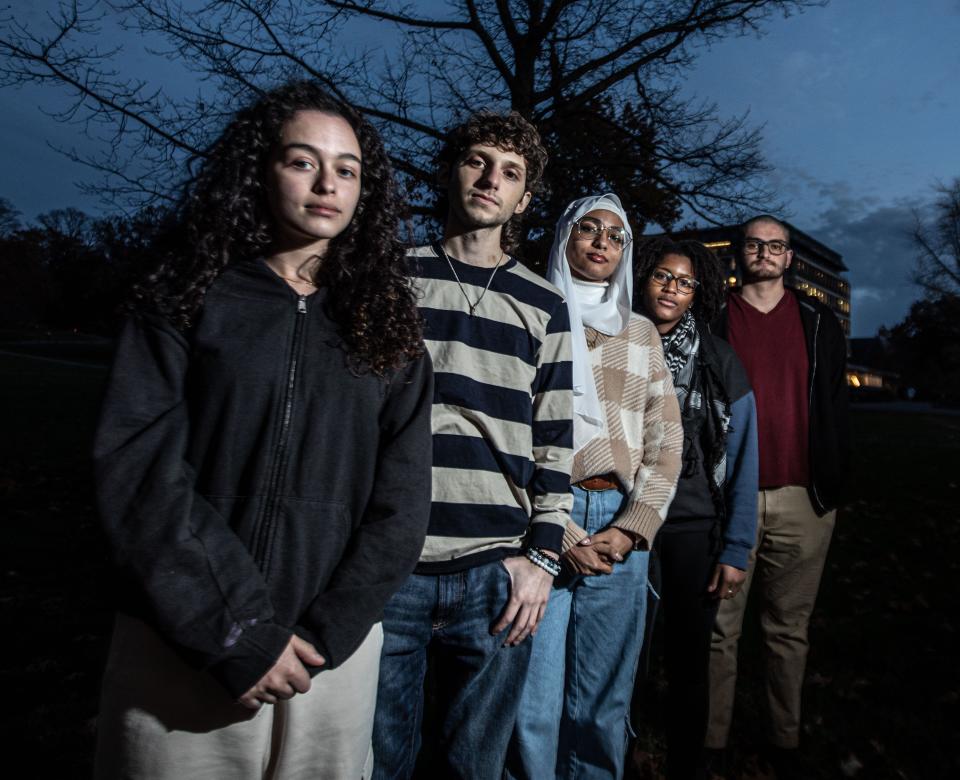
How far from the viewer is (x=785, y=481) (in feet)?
10.8

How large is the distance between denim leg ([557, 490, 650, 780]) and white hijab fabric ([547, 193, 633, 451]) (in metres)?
0.32

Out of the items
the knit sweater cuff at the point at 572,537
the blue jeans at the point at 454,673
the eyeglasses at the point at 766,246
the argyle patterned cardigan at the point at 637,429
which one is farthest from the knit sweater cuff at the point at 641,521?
the eyeglasses at the point at 766,246

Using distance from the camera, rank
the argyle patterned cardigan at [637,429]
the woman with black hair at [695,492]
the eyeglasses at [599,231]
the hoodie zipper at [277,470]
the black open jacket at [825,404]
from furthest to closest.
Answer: the black open jacket at [825,404]
the woman with black hair at [695,492]
the eyeglasses at [599,231]
the argyle patterned cardigan at [637,429]
the hoodie zipper at [277,470]

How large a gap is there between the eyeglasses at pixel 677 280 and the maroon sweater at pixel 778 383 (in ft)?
1.87

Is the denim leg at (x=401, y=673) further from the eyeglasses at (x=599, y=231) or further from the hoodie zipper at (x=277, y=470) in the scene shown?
the eyeglasses at (x=599, y=231)

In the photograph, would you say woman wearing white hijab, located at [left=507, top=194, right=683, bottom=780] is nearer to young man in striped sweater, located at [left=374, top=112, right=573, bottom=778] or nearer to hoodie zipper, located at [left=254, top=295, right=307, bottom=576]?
young man in striped sweater, located at [left=374, top=112, right=573, bottom=778]

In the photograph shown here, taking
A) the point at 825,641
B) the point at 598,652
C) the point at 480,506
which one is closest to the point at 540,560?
the point at 480,506

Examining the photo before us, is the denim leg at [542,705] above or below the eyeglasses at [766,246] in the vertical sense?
below

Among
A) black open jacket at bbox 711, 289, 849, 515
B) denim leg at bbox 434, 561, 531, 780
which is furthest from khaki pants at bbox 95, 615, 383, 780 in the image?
black open jacket at bbox 711, 289, 849, 515

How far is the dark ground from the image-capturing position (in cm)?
333

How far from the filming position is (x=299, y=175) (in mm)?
1689

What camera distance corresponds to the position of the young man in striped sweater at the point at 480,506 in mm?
1897

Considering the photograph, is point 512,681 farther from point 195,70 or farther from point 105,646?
point 195,70

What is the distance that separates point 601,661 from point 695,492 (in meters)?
0.82
